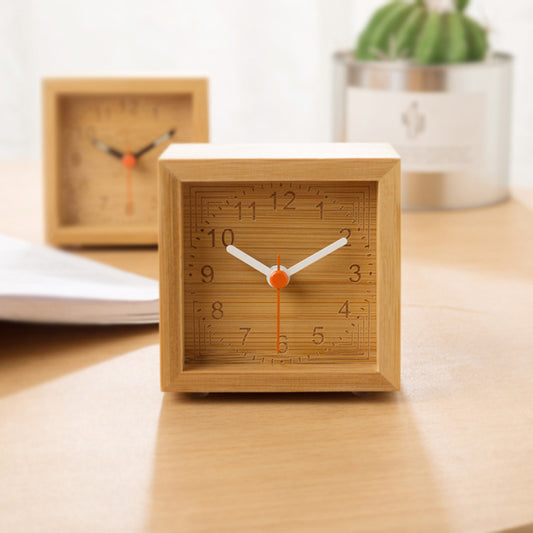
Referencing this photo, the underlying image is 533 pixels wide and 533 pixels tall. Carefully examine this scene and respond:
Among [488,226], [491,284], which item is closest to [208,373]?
[491,284]

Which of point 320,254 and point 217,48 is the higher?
point 217,48

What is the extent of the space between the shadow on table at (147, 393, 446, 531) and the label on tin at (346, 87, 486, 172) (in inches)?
25.0

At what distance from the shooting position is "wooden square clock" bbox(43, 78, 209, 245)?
1036 mm

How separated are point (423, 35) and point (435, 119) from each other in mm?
119

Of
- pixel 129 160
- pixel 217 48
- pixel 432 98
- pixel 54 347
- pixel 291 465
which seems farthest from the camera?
pixel 217 48

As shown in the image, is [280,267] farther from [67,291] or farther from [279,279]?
[67,291]

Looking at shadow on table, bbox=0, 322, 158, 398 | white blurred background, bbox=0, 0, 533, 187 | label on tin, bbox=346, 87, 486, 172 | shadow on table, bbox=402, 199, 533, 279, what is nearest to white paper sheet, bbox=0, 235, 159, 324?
shadow on table, bbox=0, 322, 158, 398

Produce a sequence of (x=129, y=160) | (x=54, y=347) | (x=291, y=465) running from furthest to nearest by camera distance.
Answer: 1. (x=129, y=160)
2. (x=54, y=347)
3. (x=291, y=465)

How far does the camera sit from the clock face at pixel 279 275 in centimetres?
63

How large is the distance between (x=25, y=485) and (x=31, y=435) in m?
0.07

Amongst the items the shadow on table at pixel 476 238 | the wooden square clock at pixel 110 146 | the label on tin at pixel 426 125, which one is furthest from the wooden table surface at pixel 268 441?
the label on tin at pixel 426 125

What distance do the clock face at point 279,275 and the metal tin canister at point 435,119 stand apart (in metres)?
0.59

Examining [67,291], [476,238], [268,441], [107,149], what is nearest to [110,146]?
[107,149]

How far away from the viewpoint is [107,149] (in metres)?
1.06
